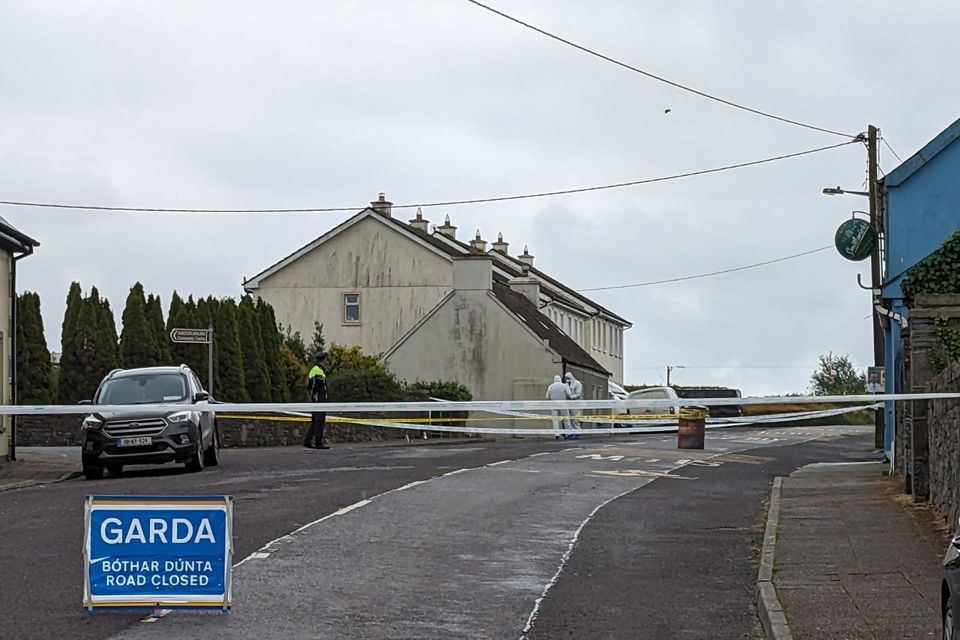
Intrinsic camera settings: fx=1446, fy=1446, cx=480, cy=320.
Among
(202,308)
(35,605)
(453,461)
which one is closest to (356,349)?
(202,308)

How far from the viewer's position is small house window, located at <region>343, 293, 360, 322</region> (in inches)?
2662

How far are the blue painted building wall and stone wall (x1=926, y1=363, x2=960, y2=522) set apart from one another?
25.7 ft

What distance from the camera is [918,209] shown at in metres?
25.7

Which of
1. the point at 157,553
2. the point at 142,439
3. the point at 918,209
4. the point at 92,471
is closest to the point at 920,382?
the point at 918,209

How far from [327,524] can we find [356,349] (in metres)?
44.6

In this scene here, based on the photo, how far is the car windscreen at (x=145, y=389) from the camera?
74.0 feet

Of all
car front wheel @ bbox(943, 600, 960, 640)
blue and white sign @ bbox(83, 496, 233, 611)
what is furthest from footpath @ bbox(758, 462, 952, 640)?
blue and white sign @ bbox(83, 496, 233, 611)

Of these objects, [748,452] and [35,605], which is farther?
[748,452]

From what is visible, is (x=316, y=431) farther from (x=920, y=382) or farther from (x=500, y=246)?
(x=500, y=246)

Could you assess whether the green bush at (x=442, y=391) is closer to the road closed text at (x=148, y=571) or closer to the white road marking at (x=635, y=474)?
the white road marking at (x=635, y=474)

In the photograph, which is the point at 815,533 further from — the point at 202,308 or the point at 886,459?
the point at 202,308

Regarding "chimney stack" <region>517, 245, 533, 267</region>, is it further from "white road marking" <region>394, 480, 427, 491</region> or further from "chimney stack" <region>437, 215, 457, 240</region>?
"white road marking" <region>394, 480, 427, 491</region>

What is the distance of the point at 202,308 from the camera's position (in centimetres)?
4134

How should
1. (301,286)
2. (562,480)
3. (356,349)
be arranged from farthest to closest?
(301,286) < (356,349) < (562,480)
